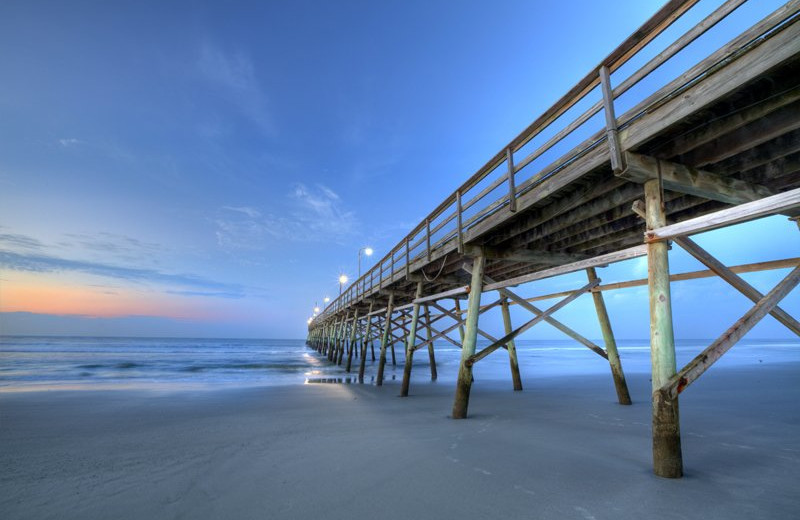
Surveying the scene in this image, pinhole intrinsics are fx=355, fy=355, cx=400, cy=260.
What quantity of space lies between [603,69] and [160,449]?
7.82 meters

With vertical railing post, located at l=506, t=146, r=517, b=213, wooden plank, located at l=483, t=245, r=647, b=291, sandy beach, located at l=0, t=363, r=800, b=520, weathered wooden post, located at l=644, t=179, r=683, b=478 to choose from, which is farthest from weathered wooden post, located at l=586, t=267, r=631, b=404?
weathered wooden post, located at l=644, t=179, r=683, b=478

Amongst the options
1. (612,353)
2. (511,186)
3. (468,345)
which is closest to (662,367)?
(511,186)

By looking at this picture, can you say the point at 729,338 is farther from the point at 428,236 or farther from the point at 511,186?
the point at 428,236

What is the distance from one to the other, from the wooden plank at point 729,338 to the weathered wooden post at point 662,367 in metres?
0.15

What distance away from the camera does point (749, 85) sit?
3.11 metres

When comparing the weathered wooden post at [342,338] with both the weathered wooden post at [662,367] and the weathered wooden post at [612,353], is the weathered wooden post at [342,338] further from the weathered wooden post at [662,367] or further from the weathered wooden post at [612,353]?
the weathered wooden post at [662,367]

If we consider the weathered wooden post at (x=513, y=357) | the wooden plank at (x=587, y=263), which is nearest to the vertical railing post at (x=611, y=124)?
the wooden plank at (x=587, y=263)

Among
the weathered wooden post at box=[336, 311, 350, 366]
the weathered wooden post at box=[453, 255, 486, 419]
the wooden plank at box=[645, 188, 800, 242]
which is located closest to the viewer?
the wooden plank at box=[645, 188, 800, 242]

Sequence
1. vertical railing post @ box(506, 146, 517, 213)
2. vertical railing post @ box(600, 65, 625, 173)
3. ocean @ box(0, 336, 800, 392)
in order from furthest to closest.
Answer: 1. ocean @ box(0, 336, 800, 392)
2. vertical railing post @ box(506, 146, 517, 213)
3. vertical railing post @ box(600, 65, 625, 173)

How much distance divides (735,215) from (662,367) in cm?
157

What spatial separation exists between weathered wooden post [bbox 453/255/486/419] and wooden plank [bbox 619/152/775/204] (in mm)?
3674

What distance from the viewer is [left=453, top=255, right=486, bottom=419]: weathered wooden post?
6762 millimetres

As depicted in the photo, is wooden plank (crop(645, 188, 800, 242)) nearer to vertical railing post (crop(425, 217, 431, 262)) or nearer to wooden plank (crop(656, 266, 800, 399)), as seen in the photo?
wooden plank (crop(656, 266, 800, 399))

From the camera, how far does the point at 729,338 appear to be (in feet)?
10.4
